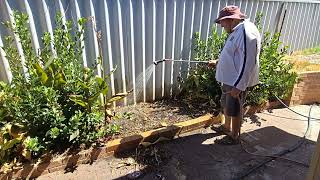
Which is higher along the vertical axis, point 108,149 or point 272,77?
point 272,77

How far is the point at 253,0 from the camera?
5.83 metres

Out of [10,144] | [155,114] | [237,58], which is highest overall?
[237,58]

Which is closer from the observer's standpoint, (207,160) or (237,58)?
(237,58)

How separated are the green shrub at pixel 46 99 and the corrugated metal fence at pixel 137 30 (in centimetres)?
28

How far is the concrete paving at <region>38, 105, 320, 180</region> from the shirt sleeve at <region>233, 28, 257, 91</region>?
1.02 metres

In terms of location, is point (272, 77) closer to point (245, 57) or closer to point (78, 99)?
point (245, 57)

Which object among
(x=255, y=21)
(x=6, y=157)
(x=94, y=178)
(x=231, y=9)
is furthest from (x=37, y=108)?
(x=255, y=21)

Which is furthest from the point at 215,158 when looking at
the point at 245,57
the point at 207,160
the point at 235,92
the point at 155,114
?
the point at 245,57

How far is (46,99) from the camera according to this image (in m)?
3.38

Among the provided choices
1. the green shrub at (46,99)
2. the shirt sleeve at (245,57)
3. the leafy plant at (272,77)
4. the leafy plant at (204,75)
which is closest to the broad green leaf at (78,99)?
the green shrub at (46,99)

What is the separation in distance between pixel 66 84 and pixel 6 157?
1102 mm

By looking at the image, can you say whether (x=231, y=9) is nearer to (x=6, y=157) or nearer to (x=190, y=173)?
(x=190, y=173)

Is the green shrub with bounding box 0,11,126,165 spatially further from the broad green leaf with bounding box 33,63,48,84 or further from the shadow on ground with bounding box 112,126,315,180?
the shadow on ground with bounding box 112,126,315,180

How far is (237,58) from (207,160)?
4.72 feet
